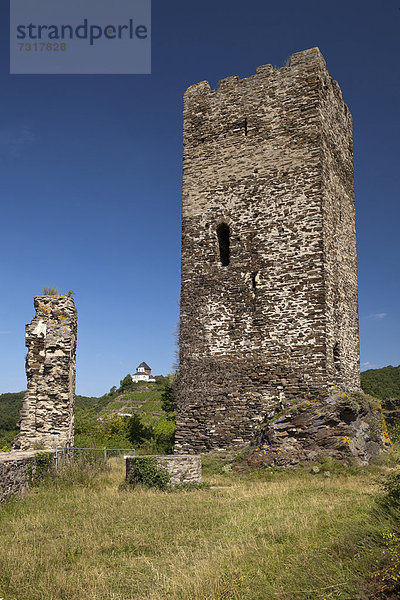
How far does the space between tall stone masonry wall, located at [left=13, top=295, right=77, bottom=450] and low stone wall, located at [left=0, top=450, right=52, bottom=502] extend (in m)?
2.04

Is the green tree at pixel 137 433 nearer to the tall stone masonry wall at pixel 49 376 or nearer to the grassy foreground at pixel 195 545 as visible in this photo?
the tall stone masonry wall at pixel 49 376

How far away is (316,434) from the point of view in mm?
11875

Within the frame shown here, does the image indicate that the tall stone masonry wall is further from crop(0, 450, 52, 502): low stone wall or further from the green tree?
the green tree

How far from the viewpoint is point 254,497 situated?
8664 millimetres

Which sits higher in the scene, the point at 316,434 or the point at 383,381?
the point at 383,381

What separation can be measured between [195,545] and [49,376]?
23.7ft

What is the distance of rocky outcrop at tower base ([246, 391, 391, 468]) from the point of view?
458 inches

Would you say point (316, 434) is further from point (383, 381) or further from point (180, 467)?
point (383, 381)

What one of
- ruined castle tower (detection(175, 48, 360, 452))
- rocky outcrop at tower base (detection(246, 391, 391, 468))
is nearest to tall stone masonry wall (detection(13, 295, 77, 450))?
ruined castle tower (detection(175, 48, 360, 452))

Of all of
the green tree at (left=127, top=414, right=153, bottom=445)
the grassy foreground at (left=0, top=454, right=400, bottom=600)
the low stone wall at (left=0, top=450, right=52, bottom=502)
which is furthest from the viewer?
the green tree at (left=127, top=414, right=153, bottom=445)

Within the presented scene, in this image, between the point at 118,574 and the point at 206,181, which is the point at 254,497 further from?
the point at 206,181

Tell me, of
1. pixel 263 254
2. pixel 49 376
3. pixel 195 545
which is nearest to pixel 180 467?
pixel 49 376

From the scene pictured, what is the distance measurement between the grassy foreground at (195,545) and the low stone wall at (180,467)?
32.4 inches

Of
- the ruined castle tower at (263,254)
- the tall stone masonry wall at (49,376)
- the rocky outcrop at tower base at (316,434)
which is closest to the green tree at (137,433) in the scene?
the ruined castle tower at (263,254)
